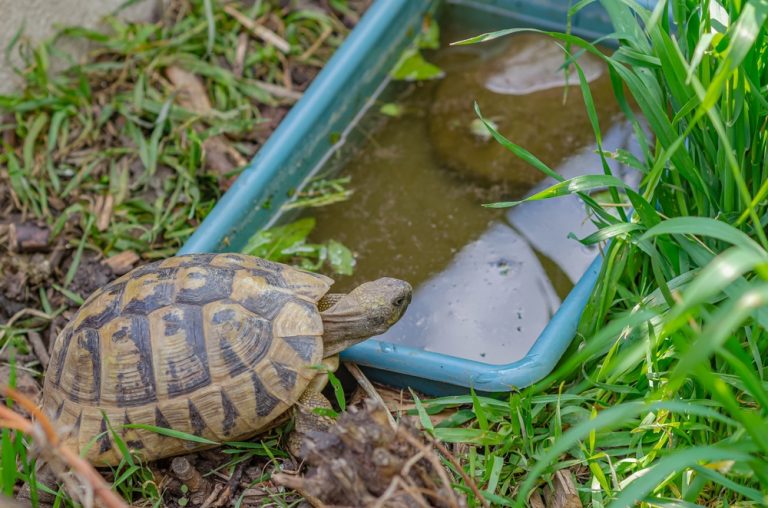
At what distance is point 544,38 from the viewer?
3.56 m

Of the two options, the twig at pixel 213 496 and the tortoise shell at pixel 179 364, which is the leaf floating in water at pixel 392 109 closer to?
the tortoise shell at pixel 179 364

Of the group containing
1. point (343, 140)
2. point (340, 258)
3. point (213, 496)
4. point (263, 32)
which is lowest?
point (213, 496)

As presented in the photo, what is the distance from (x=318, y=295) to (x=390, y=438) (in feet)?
2.21

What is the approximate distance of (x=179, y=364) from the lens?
210cm

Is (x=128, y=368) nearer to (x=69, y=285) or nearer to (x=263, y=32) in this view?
(x=69, y=285)

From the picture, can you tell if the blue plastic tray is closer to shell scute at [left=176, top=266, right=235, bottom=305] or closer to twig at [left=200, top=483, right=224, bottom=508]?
shell scute at [left=176, top=266, right=235, bottom=305]

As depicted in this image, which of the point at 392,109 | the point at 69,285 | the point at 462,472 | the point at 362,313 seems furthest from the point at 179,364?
the point at 392,109

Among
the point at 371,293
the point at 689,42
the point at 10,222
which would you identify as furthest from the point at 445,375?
the point at 10,222

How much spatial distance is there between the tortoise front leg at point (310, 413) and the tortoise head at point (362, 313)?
9 cm

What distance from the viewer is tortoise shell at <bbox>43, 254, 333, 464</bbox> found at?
210 centimetres

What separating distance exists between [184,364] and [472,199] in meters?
1.29

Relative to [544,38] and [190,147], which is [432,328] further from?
[544,38]

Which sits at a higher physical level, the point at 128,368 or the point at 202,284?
the point at 202,284

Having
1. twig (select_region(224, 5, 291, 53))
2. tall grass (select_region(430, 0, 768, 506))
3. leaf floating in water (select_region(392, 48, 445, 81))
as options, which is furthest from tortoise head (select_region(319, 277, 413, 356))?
twig (select_region(224, 5, 291, 53))
